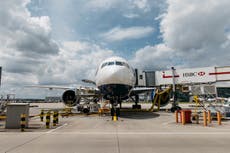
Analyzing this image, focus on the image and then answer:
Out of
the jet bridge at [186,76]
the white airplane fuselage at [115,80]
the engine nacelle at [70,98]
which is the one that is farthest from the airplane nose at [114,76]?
the jet bridge at [186,76]

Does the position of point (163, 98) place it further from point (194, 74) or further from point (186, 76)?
point (194, 74)

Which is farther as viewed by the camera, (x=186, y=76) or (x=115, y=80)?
(x=186, y=76)

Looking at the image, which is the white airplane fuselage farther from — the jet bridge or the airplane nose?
the jet bridge

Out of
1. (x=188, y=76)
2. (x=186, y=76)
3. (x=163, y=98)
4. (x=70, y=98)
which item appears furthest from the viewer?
(x=186, y=76)

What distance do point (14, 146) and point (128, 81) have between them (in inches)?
403

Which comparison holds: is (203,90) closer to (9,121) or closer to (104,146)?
(104,146)

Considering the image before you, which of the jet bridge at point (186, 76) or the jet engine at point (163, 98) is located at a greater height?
the jet bridge at point (186, 76)

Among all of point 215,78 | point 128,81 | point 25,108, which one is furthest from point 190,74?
point 25,108

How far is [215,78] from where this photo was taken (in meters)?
21.4

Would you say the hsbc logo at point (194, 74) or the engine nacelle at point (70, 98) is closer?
the engine nacelle at point (70, 98)

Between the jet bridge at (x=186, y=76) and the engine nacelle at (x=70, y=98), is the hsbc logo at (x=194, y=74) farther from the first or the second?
the engine nacelle at (x=70, y=98)

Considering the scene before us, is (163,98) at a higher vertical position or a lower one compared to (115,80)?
lower

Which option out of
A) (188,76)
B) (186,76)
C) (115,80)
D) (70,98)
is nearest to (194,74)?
(188,76)

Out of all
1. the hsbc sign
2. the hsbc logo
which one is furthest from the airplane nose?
the hsbc logo
